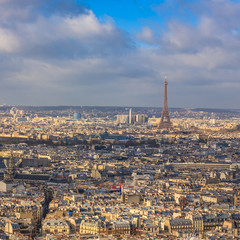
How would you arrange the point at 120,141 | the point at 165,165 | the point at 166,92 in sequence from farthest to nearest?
the point at 166,92 → the point at 120,141 → the point at 165,165

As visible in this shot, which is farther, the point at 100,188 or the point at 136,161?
the point at 136,161

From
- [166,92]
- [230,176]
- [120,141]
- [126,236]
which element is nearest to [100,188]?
[230,176]

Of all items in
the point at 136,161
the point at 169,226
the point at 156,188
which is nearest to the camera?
the point at 169,226

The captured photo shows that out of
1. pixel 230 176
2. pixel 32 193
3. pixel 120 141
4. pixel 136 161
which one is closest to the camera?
pixel 32 193

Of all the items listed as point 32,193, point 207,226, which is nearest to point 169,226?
point 207,226

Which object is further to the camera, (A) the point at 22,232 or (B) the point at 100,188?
(B) the point at 100,188

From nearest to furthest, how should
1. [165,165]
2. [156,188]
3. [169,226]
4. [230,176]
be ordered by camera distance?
[169,226] < [156,188] < [230,176] < [165,165]

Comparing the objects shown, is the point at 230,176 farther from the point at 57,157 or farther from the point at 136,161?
the point at 57,157

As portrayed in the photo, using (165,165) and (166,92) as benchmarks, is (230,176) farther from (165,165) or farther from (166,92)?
(166,92)
